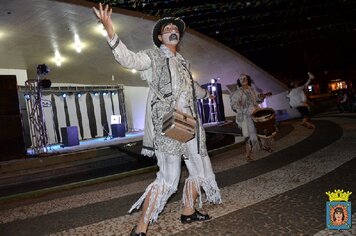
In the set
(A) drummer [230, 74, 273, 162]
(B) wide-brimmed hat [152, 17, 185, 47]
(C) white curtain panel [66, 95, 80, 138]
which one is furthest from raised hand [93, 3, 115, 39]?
(C) white curtain panel [66, 95, 80, 138]

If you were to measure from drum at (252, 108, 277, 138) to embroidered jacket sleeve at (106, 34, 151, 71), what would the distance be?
3994 mm

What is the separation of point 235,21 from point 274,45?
801 cm

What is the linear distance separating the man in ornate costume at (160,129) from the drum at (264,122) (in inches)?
139

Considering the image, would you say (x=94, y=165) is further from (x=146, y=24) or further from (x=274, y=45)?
(x=274, y=45)

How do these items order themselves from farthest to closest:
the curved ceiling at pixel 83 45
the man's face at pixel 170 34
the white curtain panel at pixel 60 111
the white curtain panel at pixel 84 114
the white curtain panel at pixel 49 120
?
1. the white curtain panel at pixel 84 114
2. the white curtain panel at pixel 60 111
3. the white curtain panel at pixel 49 120
4. the curved ceiling at pixel 83 45
5. the man's face at pixel 170 34

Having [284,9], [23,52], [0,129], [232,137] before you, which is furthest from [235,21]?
[0,129]

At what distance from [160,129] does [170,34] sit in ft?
2.98

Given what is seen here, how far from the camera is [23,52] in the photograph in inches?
573

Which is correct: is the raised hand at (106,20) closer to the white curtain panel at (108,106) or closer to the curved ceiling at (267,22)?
the curved ceiling at (267,22)

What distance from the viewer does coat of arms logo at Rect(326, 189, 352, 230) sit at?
2.23 meters

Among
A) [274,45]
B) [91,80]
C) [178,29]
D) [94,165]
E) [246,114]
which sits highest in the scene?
[274,45]

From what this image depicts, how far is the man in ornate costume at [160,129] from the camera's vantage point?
A: 2641 mm

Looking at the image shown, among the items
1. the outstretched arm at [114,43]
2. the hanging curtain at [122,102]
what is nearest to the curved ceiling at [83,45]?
the hanging curtain at [122,102]

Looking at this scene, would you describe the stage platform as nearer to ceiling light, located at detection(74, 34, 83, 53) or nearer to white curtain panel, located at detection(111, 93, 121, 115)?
ceiling light, located at detection(74, 34, 83, 53)
